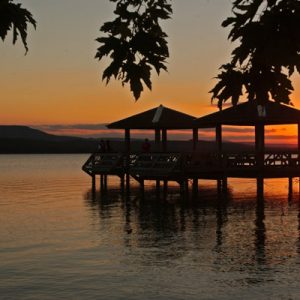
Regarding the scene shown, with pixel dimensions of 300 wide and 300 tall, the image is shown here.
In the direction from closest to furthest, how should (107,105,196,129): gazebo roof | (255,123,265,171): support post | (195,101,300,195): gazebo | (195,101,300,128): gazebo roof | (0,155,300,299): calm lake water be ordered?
1. (0,155,300,299): calm lake water
2. (195,101,300,128): gazebo roof
3. (195,101,300,195): gazebo
4. (255,123,265,171): support post
5. (107,105,196,129): gazebo roof

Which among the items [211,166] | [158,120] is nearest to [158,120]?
[158,120]

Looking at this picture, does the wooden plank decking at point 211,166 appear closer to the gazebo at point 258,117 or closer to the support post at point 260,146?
the support post at point 260,146

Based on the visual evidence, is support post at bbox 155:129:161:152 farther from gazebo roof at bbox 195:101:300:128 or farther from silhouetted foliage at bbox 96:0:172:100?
silhouetted foliage at bbox 96:0:172:100

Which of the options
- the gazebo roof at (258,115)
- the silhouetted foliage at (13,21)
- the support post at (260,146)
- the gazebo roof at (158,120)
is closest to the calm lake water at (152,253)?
the support post at (260,146)

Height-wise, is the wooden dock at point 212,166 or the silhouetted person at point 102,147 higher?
the silhouetted person at point 102,147

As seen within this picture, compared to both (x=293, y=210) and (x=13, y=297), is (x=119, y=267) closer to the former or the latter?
(x=13, y=297)

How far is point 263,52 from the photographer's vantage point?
4.01 metres

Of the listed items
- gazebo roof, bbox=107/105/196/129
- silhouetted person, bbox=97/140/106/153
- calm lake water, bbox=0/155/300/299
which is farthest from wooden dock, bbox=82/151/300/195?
silhouetted person, bbox=97/140/106/153

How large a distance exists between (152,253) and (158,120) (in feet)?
60.1

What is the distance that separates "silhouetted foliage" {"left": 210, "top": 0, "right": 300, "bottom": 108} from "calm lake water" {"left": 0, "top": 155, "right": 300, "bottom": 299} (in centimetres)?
562

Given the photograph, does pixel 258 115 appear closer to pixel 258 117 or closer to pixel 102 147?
pixel 258 117

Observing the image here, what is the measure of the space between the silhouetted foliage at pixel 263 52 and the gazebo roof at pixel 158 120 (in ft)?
86.6

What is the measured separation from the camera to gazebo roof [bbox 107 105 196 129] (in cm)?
3116

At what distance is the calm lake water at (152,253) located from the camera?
9.99 meters
